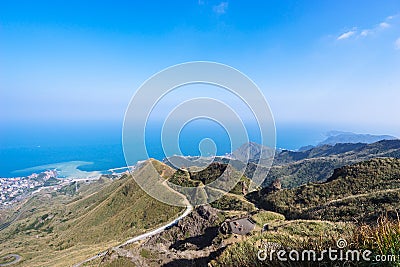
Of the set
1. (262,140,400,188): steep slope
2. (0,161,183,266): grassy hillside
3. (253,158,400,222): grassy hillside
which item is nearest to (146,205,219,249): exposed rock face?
(253,158,400,222): grassy hillside

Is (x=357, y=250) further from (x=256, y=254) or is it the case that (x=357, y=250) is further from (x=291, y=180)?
(x=291, y=180)

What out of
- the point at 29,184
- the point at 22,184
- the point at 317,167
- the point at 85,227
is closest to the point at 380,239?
the point at 85,227

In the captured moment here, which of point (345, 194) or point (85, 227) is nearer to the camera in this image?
point (345, 194)

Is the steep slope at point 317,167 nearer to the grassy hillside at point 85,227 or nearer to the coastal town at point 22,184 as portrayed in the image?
the grassy hillside at point 85,227

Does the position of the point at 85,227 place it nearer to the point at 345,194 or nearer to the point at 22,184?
the point at 345,194

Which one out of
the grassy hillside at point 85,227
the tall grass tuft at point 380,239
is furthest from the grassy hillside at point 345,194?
the tall grass tuft at point 380,239

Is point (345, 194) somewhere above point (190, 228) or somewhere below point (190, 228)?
above

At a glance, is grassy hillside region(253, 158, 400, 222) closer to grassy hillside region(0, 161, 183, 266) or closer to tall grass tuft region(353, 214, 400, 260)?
grassy hillside region(0, 161, 183, 266)
